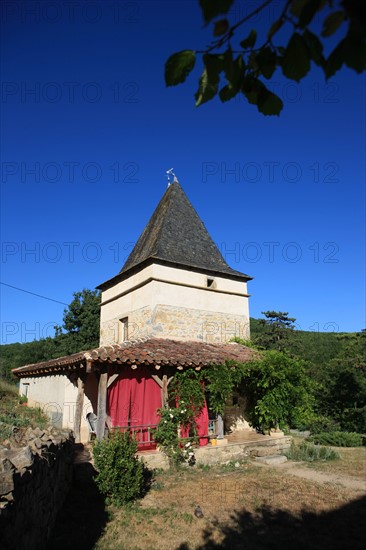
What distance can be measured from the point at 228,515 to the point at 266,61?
681 cm

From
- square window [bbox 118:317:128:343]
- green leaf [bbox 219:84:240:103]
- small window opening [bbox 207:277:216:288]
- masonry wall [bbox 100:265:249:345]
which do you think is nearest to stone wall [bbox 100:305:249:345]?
masonry wall [bbox 100:265:249:345]

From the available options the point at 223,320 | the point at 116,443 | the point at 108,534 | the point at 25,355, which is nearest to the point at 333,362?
the point at 223,320

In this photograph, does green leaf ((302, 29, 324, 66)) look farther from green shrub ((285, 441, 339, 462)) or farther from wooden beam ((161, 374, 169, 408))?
green shrub ((285, 441, 339, 462))

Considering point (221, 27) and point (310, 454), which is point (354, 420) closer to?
point (310, 454)

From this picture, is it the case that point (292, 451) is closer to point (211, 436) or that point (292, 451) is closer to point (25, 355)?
point (211, 436)

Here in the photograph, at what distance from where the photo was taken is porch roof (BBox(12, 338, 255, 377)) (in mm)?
8852

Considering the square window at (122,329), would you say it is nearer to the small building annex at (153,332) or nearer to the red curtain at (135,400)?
the small building annex at (153,332)

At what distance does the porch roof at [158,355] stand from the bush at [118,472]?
7.13ft

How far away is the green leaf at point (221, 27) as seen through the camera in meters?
1.29

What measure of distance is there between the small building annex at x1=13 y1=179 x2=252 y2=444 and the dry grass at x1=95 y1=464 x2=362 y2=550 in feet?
7.50

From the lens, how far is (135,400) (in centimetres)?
Answer: 951

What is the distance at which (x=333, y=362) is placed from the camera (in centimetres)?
1877

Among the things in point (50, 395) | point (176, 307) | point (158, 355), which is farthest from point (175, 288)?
point (50, 395)

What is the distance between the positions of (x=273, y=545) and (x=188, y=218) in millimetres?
13431
